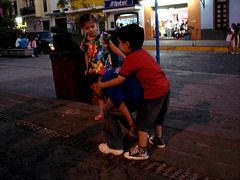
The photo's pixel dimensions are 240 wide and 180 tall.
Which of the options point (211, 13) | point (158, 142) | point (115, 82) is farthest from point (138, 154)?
point (211, 13)

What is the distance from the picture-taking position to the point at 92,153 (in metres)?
3.34

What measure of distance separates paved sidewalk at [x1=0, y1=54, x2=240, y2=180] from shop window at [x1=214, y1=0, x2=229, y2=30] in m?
17.5

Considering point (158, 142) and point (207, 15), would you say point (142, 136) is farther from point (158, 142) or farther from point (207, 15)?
point (207, 15)

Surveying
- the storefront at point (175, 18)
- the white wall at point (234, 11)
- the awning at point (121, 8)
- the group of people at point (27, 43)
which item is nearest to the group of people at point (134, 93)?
the group of people at point (27, 43)

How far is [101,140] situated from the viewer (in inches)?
146

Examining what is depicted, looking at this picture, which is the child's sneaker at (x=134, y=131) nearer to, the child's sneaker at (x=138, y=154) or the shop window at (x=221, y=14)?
the child's sneaker at (x=138, y=154)

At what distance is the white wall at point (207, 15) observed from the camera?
885 inches

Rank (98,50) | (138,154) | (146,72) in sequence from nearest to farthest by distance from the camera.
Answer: (146,72) → (138,154) → (98,50)

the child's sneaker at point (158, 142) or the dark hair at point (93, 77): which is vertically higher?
the dark hair at point (93, 77)

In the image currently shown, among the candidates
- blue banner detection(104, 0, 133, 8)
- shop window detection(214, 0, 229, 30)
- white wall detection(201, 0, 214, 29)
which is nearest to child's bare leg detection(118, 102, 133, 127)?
shop window detection(214, 0, 229, 30)

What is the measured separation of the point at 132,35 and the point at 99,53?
4.41ft

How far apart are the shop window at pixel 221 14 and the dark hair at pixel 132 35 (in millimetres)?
21007

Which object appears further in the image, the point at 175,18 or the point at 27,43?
the point at 175,18

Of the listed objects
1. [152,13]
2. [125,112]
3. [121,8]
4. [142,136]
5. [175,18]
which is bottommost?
[142,136]
